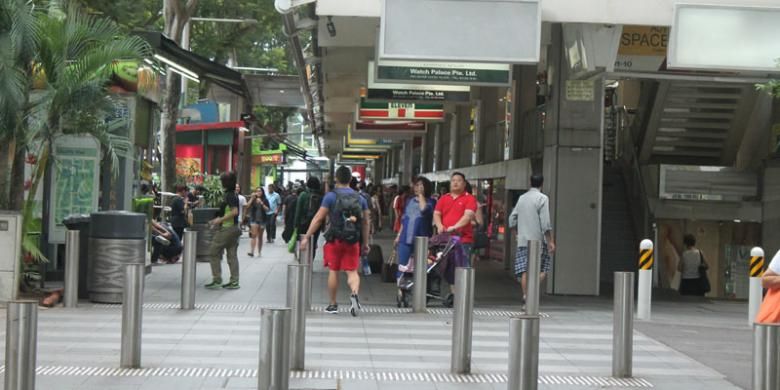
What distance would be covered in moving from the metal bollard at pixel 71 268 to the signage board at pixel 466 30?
4.09 meters

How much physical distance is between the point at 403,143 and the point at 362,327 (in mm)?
35090

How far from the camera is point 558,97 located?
16.1 meters

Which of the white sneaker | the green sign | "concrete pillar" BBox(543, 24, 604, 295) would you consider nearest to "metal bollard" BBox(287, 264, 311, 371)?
the white sneaker

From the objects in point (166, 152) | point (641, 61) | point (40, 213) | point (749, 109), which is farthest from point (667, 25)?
point (166, 152)

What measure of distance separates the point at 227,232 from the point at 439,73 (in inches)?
145

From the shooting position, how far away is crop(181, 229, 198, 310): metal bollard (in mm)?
12469

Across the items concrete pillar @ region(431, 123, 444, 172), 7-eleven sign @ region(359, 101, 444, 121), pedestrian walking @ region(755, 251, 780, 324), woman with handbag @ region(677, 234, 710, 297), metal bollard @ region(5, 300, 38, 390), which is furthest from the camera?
concrete pillar @ region(431, 123, 444, 172)

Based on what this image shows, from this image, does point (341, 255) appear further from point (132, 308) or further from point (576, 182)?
point (576, 182)

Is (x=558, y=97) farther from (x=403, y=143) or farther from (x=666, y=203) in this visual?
(x=403, y=143)

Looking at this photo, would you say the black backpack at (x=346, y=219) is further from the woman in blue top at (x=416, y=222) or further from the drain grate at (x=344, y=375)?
the drain grate at (x=344, y=375)

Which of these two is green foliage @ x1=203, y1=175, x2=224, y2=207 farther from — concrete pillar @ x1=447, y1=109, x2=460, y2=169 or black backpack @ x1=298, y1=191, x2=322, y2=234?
black backpack @ x1=298, y1=191, x2=322, y2=234

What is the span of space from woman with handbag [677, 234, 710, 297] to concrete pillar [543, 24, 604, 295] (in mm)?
3526

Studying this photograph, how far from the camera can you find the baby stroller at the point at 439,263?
13547 millimetres

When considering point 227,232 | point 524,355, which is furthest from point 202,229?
point 524,355
